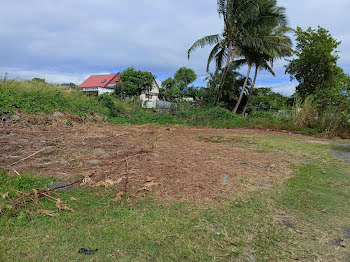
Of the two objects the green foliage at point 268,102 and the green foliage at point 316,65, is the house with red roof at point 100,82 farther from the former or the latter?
the green foliage at point 316,65

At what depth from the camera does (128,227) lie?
1955mm

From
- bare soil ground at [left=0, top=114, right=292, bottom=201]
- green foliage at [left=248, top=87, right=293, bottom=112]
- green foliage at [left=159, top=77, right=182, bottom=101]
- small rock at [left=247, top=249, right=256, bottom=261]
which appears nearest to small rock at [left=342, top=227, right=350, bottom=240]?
small rock at [left=247, top=249, right=256, bottom=261]

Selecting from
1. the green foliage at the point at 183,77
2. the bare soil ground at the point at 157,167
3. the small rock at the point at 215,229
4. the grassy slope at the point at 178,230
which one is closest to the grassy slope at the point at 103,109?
the bare soil ground at the point at 157,167

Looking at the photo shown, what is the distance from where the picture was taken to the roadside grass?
1666mm

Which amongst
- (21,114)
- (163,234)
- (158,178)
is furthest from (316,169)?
(21,114)

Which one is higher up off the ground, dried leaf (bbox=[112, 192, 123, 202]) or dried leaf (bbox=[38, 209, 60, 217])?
dried leaf (bbox=[112, 192, 123, 202])

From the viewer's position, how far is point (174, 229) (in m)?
1.96

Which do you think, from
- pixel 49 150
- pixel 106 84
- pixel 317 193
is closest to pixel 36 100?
pixel 49 150

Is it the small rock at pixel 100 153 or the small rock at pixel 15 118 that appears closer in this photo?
the small rock at pixel 100 153

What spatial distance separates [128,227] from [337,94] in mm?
10498

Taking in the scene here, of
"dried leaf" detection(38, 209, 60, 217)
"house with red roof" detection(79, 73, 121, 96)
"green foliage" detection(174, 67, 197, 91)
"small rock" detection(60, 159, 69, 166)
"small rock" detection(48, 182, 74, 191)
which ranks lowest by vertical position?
"dried leaf" detection(38, 209, 60, 217)

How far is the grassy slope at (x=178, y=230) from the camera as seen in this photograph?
1.67 meters

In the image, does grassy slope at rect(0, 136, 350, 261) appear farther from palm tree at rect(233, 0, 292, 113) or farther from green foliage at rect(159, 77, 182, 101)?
green foliage at rect(159, 77, 182, 101)

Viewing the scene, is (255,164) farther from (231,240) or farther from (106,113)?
(106,113)
